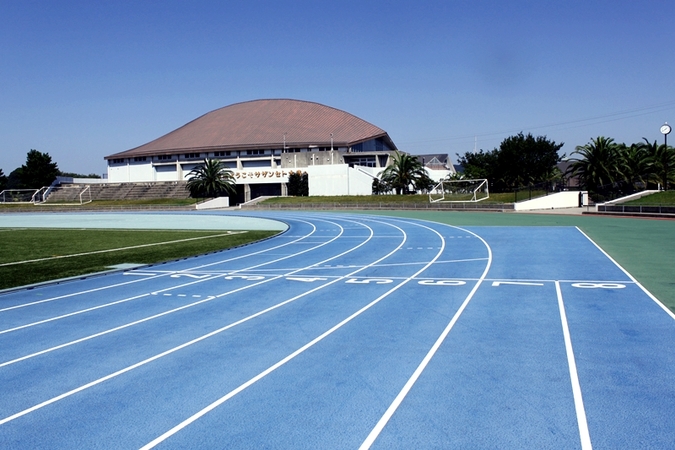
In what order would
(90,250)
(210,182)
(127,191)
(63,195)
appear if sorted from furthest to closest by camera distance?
(63,195)
(127,191)
(210,182)
(90,250)

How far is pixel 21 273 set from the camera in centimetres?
1552

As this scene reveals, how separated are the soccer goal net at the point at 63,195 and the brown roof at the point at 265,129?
523 inches

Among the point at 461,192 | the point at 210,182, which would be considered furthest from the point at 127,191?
the point at 461,192

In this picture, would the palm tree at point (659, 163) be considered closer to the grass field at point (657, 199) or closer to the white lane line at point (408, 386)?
the grass field at point (657, 199)

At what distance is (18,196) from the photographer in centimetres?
8744

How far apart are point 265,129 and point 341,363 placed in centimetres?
9593

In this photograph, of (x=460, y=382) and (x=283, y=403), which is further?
(x=460, y=382)

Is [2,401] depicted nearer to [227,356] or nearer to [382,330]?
[227,356]

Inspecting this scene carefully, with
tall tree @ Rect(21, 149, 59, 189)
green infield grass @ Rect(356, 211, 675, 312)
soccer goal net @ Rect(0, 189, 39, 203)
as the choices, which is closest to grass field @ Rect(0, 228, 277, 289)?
green infield grass @ Rect(356, 211, 675, 312)

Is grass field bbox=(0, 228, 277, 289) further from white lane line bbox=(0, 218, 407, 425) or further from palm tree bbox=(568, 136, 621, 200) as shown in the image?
palm tree bbox=(568, 136, 621, 200)

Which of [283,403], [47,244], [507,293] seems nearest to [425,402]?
[283,403]

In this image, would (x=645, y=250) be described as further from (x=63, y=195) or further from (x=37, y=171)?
(x=37, y=171)

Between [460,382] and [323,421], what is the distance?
178cm

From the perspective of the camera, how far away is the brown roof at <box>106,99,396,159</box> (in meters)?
93.3
